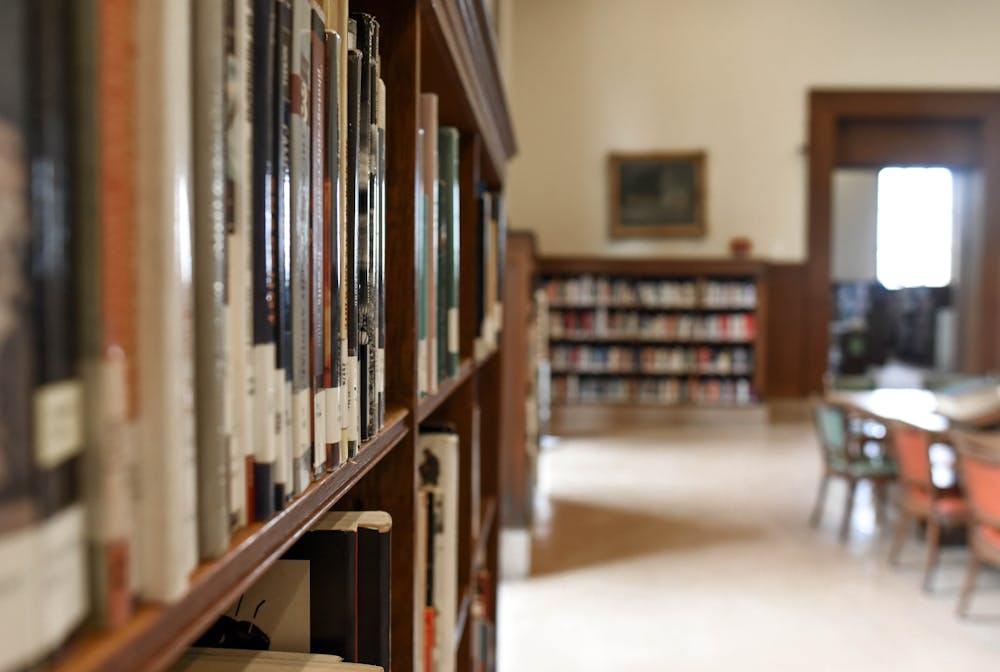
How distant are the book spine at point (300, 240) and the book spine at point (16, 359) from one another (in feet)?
0.78

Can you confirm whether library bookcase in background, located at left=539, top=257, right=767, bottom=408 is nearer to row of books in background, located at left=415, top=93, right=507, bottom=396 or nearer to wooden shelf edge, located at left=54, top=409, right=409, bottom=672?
A: row of books in background, located at left=415, top=93, right=507, bottom=396

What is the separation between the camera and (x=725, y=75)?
10.4 m

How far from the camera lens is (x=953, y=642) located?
11.3 ft

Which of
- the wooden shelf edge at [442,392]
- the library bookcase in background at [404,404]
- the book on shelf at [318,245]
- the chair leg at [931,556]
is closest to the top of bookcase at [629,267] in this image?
the chair leg at [931,556]

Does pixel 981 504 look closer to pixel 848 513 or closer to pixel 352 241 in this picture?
pixel 848 513

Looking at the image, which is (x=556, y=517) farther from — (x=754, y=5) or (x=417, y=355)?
(x=754, y=5)

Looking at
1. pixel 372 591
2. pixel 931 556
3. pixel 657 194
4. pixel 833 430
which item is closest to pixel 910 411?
pixel 833 430

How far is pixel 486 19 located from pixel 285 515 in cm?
99

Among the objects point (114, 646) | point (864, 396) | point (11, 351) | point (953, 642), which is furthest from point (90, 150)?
point (864, 396)

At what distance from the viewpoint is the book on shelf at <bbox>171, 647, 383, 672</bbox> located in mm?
687

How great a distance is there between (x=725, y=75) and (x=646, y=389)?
4.12 m

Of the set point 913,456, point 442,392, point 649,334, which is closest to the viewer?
point 442,392

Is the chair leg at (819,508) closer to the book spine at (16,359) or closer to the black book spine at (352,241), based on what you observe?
the black book spine at (352,241)

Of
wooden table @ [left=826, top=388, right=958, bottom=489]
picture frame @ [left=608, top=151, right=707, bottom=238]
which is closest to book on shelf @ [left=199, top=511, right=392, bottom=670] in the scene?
wooden table @ [left=826, top=388, right=958, bottom=489]
